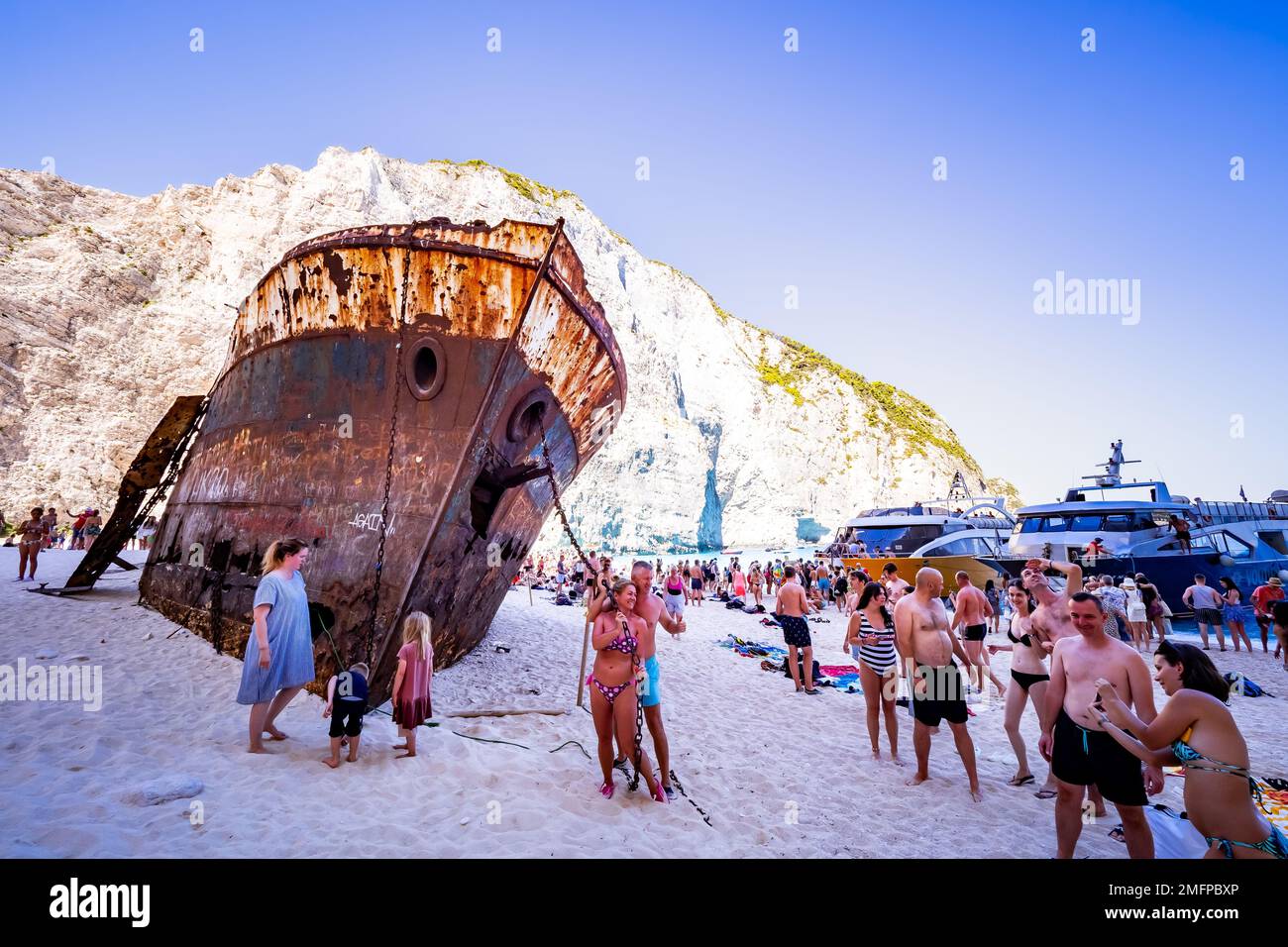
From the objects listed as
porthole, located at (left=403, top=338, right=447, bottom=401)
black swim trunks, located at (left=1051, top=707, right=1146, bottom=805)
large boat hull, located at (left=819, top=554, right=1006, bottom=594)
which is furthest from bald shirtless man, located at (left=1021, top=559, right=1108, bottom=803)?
large boat hull, located at (left=819, top=554, right=1006, bottom=594)

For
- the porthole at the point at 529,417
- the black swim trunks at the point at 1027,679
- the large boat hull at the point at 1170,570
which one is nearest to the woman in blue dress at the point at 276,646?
the porthole at the point at 529,417

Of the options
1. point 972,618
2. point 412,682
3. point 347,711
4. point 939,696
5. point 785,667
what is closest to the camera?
point 347,711

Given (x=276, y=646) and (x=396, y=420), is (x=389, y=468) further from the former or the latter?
(x=276, y=646)

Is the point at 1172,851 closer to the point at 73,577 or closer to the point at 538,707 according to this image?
the point at 538,707

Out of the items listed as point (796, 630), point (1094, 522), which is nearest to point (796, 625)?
point (796, 630)

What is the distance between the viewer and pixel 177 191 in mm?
50062

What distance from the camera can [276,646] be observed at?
388cm

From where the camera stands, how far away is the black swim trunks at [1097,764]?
107 inches

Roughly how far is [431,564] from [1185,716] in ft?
15.9

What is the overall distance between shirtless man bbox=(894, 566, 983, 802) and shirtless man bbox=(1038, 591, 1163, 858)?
1.00m

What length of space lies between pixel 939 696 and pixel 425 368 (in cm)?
516

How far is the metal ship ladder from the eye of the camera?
28.0ft

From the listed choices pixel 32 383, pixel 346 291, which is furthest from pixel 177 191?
pixel 346 291

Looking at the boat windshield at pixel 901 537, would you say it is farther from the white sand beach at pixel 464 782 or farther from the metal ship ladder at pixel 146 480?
the metal ship ladder at pixel 146 480
